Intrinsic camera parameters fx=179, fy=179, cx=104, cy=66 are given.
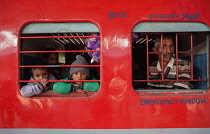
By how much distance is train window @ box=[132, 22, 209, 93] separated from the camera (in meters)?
1.95

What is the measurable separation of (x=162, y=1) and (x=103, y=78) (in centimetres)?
105

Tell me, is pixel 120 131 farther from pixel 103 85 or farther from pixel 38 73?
pixel 38 73

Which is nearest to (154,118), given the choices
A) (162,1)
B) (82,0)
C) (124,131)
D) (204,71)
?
(124,131)

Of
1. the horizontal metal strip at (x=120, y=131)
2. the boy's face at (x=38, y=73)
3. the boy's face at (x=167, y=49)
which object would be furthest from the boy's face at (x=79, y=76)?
the boy's face at (x=167, y=49)

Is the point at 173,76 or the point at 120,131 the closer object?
the point at 120,131

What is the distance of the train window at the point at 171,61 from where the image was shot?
1945 millimetres

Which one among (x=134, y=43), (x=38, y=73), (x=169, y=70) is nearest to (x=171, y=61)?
(x=169, y=70)

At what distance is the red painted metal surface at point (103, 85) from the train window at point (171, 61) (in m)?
0.12

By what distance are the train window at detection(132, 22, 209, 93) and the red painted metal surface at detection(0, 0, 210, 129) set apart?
12cm

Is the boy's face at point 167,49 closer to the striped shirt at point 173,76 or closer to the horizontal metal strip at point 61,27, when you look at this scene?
the striped shirt at point 173,76

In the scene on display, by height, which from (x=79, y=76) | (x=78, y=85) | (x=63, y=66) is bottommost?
(x=78, y=85)

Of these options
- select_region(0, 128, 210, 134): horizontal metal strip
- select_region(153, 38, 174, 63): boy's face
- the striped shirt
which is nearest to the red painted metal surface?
select_region(0, 128, 210, 134): horizontal metal strip

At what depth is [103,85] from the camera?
1.92 m

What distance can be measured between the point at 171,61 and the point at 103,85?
86 centimetres
